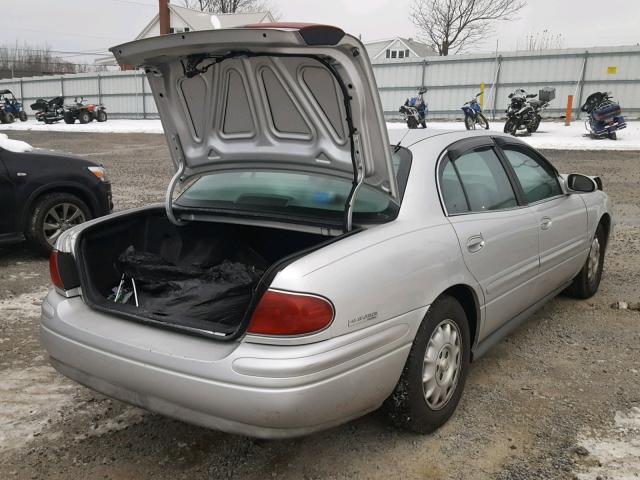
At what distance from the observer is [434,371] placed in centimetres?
278

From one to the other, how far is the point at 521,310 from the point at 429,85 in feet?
72.7

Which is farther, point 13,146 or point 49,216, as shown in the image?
point 49,216

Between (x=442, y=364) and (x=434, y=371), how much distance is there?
88 mm

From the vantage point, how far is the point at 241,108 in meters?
3.10

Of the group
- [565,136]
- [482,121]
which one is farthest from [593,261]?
[482,121]

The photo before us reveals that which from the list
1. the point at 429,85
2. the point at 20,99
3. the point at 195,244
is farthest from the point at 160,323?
the point at 20,99

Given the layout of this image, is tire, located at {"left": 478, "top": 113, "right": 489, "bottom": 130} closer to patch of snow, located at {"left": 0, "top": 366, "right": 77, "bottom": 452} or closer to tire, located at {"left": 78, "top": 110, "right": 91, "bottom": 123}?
patch of snow, located at {"left": 0, "top": 366, "right": 77, "bottom": 452}

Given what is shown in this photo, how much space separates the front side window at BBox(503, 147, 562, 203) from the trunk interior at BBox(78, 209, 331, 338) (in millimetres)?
1460

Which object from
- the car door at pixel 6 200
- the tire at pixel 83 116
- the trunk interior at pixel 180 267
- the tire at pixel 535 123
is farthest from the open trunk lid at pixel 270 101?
the tire at pixel 83 116

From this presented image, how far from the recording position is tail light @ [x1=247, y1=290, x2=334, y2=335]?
2.20m

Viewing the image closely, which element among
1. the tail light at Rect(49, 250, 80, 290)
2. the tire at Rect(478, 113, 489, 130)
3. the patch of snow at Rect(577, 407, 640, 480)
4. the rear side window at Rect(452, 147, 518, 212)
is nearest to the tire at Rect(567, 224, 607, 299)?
the rear side window at Rect(452, 147, 518, 212)

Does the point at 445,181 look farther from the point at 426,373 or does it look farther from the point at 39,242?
the point at 39,242

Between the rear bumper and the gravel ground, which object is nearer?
the rear bumper

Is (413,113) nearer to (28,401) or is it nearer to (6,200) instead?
(6,200)
